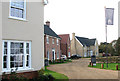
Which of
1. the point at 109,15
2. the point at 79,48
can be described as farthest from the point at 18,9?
the point at 79,48

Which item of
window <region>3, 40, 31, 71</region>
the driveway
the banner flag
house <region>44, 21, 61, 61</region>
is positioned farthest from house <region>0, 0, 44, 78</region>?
house <region>44, 21, 61, 61</region>

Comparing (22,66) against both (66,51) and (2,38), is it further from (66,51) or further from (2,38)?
(66,51)

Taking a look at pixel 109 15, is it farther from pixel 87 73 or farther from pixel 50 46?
pixel 50 46

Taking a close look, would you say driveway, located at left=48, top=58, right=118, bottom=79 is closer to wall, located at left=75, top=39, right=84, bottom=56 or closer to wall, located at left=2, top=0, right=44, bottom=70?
wall, located at left=2, top=0, right=44, bottom=70

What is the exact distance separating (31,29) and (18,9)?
156 cm

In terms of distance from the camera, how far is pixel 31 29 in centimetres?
1075

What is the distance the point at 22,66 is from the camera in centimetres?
1027

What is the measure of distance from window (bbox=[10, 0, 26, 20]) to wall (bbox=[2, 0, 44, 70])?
10.7 inches

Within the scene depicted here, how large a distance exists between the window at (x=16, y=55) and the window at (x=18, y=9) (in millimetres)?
1712

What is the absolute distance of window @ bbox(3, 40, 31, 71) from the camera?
9539 mm

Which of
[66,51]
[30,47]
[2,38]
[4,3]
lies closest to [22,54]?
[30,47]

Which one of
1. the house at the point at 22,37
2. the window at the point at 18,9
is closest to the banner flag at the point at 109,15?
the house at the point at 22,37

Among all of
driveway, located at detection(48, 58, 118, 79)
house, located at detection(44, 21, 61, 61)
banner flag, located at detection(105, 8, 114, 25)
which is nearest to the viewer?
driveway, located at detection(48, 58, 118, 79)

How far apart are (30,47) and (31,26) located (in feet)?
4.73
